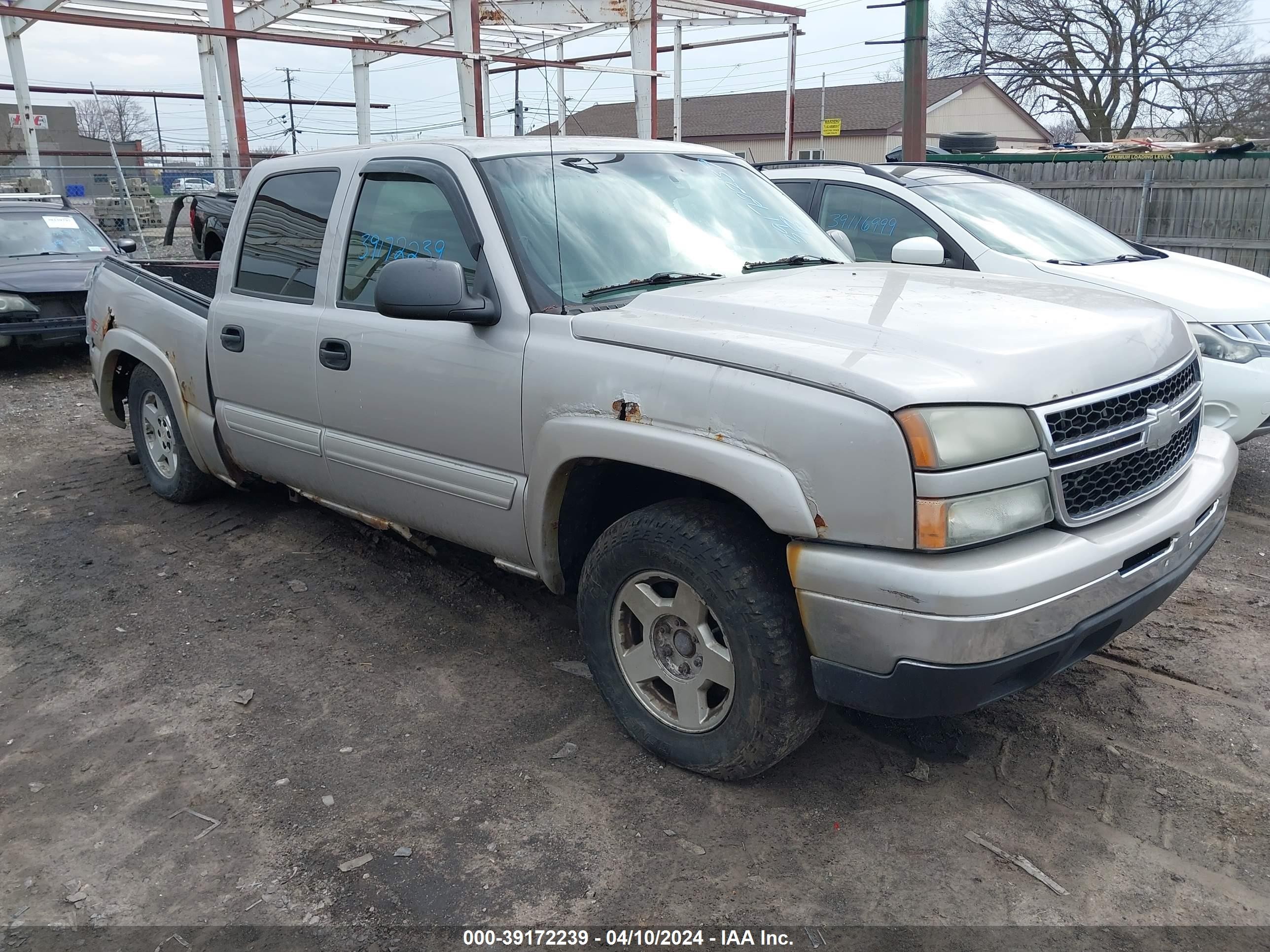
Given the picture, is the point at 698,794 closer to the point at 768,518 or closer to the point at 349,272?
the point at 768,518

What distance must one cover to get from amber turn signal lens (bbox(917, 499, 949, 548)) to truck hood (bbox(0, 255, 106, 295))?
9.18 metres

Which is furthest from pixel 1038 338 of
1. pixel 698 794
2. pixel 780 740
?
pixel 698 794

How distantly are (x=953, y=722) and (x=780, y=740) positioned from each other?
35.6 inches

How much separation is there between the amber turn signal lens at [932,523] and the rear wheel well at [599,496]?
79cm

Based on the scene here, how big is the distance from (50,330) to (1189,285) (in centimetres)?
961

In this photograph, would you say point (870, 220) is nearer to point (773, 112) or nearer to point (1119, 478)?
point (1119, 478)

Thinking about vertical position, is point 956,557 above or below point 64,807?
above

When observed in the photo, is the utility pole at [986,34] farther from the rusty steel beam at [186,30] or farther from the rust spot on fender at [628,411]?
the rust spot on fender at [628,411]

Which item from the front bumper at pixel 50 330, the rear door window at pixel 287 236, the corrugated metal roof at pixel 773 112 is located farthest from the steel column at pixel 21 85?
the corrugated metal roof at pixel 773 112

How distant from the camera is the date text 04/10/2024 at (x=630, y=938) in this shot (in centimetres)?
251

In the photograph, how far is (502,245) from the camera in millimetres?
3480

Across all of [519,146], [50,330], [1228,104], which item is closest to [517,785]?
[519,146]

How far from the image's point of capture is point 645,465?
2.91 m

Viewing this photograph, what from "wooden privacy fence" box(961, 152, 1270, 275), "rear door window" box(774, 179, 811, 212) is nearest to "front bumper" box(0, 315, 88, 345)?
"rear door window" box(774, 179, 811, 212)
